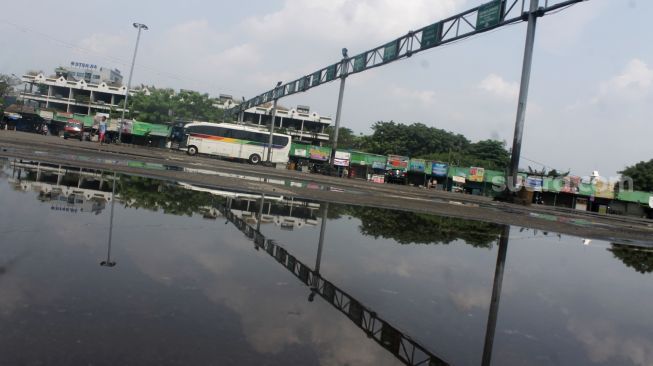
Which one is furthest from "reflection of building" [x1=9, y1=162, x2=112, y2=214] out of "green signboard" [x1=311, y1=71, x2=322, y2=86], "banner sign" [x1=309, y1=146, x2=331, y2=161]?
"banner sign" [x1=309, y1=146, x2=331, y2=161]

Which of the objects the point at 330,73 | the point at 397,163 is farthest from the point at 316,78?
the point at 397,163

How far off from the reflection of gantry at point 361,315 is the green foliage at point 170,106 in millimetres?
57531

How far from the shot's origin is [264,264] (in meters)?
3.91

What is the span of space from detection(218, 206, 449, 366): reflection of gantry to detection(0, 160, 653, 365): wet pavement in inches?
0.5

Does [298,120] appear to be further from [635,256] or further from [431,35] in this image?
[635,256]

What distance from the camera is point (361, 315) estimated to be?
298 cm

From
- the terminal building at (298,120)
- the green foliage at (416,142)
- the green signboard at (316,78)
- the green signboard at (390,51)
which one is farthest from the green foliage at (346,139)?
the green signboard at (390,51)

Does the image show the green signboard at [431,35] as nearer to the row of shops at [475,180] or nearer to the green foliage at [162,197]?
the green foliage at [162,197]

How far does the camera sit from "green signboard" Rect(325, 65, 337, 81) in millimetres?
31078

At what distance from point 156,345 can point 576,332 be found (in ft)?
8.92

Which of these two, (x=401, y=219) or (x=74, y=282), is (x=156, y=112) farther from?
(x=74, y=282)

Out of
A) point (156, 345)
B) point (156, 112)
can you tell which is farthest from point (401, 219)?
point (156, 112)

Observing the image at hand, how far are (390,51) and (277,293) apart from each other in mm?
22669

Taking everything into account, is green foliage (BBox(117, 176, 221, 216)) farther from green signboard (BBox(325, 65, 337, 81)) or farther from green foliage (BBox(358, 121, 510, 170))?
green foliage (BBox(358, 121, 510, 170))
